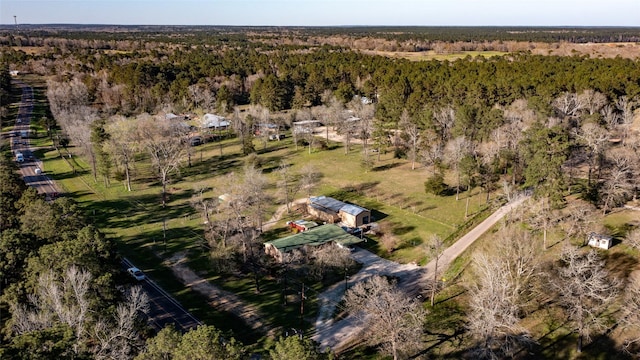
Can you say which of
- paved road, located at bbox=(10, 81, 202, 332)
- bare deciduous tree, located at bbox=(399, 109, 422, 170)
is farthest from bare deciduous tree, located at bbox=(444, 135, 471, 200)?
paved road, located at bbox=(10, 81, 202, 332)

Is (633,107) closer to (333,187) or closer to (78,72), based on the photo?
(333,187)

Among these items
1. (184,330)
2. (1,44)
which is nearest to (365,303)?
(184,330)

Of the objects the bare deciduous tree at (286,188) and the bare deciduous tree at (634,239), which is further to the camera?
the bare deciduous tree at (286,188)

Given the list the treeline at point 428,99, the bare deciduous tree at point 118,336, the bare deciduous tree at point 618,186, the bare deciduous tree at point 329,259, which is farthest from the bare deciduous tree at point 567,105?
the bare deciduous tree at point 118,336

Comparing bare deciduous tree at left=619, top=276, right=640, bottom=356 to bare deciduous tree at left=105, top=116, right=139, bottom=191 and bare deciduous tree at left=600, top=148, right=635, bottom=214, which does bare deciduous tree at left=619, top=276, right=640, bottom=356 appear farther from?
bare deciduous tree at left=105, top=116, right=139, bottom=191

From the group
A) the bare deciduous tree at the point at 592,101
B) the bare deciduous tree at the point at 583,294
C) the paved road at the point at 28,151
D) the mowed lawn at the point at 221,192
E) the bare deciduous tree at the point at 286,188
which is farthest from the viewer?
the bare deciduous tree at the point at 592,101

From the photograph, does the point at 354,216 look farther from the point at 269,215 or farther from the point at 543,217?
the point at 543,217

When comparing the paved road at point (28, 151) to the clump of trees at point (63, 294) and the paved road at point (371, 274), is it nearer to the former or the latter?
the clump of trees at point (63, 294)
